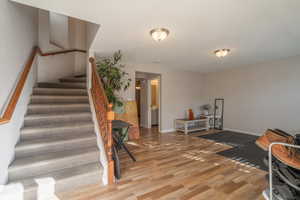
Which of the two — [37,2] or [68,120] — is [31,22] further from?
[68,120]

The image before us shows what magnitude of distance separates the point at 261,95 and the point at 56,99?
6.18 metres

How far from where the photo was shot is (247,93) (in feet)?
17.2

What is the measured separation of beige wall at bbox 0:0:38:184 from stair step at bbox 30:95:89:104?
0.19 meters

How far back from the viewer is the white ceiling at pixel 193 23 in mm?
1892

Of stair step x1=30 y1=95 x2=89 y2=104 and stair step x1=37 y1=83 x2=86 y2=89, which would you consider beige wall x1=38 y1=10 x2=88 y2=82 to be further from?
stair step x1=30 y1=95 x2=89 y2=104

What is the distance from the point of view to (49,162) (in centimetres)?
204

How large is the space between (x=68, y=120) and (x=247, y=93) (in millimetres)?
5804

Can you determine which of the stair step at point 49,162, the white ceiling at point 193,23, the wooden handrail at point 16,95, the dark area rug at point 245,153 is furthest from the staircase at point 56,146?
the dark area rug at point 245,153

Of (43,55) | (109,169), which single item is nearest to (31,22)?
(43,55)

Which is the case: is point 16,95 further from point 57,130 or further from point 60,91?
A: point 60,91

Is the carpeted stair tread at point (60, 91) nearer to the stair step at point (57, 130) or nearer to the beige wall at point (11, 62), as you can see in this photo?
the beige wall at point (11, 62)

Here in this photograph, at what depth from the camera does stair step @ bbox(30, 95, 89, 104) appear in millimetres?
2960

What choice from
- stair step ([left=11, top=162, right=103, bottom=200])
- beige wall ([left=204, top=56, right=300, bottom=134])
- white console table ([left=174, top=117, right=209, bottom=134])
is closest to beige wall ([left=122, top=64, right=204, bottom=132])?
white console table ([left=174, top=117, right=209, bottom=134])

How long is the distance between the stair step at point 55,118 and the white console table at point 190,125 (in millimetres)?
3440
